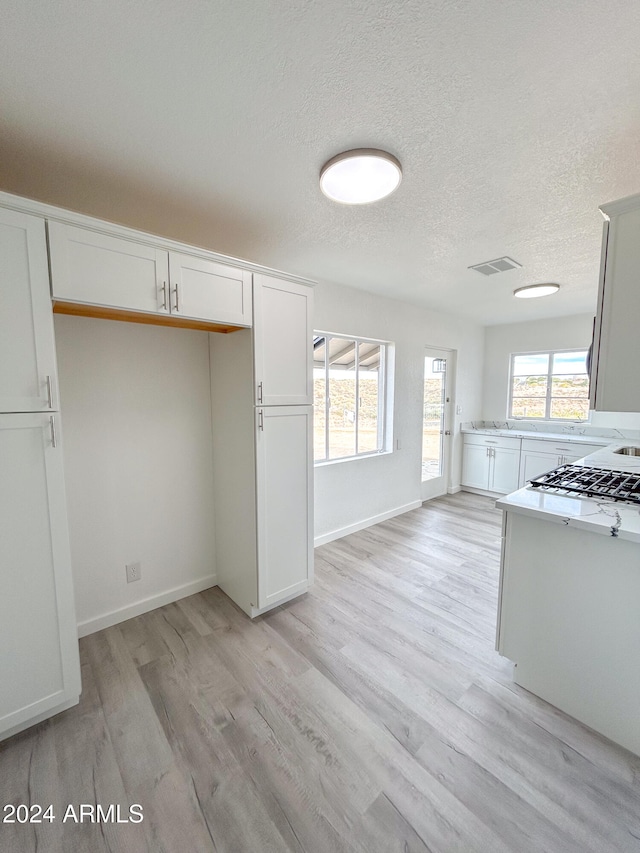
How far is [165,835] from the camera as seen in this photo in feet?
3.92

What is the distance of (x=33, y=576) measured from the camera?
152 cm

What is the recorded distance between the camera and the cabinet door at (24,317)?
138 centimetres

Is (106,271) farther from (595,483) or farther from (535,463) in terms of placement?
(535,463)

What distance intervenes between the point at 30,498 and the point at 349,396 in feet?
8.89

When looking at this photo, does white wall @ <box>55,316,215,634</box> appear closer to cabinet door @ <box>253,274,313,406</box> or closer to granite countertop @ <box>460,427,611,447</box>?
cabinet door @ <box>253,274,313,406</box>

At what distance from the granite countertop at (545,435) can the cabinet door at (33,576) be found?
4.98m

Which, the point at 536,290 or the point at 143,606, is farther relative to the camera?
the point at 536,290

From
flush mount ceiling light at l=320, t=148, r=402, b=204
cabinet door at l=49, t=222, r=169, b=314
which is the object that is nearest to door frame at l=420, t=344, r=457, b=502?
flush mount ceiling light at l=320, t=148, r=402, b=204

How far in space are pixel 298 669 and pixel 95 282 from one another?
2.21 m

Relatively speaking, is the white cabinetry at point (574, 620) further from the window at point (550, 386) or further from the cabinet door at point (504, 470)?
the window at point (550, 386)

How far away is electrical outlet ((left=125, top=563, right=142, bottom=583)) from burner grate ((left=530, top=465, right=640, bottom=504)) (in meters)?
2.60

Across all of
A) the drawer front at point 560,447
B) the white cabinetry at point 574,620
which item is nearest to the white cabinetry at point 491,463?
the drawer front at point 560,447

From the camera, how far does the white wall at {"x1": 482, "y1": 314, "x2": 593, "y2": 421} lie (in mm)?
4633

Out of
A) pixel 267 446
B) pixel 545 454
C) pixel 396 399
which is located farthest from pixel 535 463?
pixel 267 446
